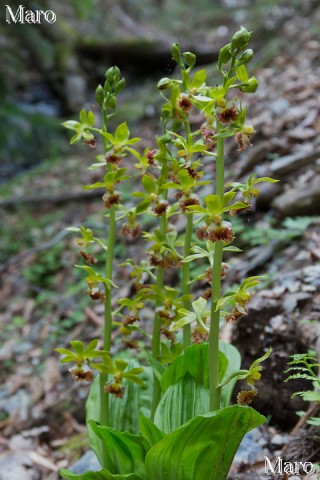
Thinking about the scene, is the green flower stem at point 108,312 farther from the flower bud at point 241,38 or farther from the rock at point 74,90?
the rock at point 74,90

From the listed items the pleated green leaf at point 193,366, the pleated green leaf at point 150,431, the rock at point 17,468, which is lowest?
the rock at point 17,468

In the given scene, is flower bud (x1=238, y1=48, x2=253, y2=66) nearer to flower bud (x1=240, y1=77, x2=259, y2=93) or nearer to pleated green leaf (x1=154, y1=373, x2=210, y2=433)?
flower bud (x1=240, y1=77, x2=259, y2=93)

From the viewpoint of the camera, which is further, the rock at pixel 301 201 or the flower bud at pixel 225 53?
the rock at pixel 301 201

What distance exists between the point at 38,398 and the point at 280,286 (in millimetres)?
1957

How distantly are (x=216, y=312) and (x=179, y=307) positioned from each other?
10.4 inches

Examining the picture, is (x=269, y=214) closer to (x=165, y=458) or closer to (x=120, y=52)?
(x=165, y=458)

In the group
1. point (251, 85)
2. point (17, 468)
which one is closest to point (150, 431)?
point (251, 85)

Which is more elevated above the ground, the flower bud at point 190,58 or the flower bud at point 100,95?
the flower bud at point 190,58

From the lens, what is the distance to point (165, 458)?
1.59 meters

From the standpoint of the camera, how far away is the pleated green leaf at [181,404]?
1.79m

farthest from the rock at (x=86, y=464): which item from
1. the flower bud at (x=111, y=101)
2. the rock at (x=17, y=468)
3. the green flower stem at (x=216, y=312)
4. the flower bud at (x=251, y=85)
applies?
the flower bud at (x=251, y=85)

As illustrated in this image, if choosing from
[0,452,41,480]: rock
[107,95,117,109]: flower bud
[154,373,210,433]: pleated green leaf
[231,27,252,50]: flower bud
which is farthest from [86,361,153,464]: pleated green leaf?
[231,27,252,50]: flower bud

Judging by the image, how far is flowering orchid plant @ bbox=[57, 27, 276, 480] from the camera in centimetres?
151

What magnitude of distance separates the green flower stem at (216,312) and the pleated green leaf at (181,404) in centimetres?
18
